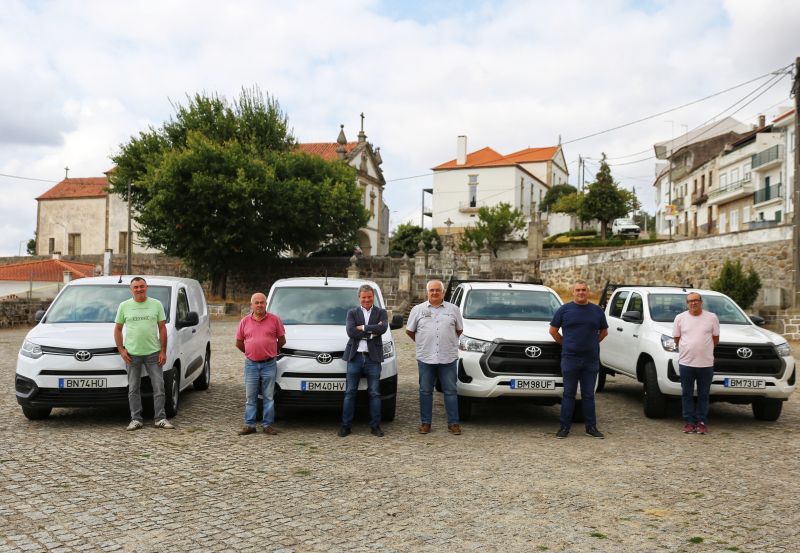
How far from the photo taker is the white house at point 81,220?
196 feet

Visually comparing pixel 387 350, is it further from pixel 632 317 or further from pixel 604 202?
pixel 604 202

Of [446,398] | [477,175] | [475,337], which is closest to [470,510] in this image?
[446,398]

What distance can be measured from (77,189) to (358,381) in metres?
61.8

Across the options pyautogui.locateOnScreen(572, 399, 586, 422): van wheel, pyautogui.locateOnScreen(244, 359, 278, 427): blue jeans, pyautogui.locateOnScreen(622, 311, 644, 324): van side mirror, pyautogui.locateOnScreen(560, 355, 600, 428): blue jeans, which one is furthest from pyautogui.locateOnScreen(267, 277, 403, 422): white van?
pyautogui.locateOnScreen(622, 311, 644, 324): van side mirror

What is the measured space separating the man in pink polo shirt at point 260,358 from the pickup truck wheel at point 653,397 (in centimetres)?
508

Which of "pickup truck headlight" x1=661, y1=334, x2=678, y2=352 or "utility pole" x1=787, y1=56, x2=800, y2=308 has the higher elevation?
"utility pole" x1=787, y1=56, x2=800, y2=308

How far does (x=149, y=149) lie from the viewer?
4334 centimetres

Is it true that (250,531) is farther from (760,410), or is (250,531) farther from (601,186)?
(601,186)

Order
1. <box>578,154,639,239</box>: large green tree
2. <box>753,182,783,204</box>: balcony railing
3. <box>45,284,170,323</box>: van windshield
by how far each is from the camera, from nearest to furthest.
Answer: <box>45,284,170,323</box>: van windshield < <box>753,182,783,204</box>: balcony railing < <box>578,154,639,239</box>: large green tree

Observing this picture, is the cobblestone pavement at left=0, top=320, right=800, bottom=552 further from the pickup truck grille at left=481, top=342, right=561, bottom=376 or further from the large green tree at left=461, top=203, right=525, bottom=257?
the large green tree at left=461, top=203, right=525, bottom=257

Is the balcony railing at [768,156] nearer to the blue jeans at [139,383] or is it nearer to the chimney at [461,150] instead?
the chimney at [461,150]

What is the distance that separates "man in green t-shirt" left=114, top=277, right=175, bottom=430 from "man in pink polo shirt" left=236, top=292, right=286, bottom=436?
3.28 feet

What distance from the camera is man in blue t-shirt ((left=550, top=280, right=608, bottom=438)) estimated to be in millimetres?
8477

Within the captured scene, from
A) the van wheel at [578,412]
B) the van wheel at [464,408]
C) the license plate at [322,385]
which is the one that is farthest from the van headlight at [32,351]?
the van wheel at [578,412]
